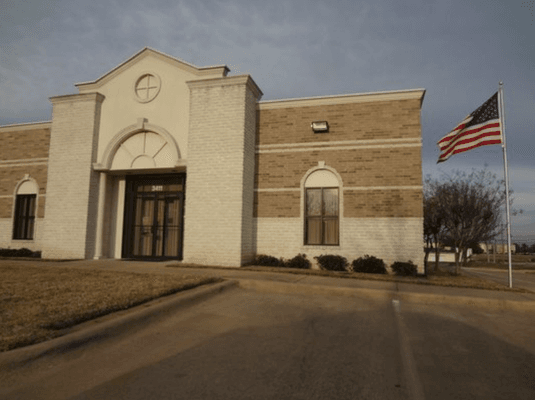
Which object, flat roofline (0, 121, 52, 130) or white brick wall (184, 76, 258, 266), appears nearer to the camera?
white brick wall (184, 76, 258, 266)

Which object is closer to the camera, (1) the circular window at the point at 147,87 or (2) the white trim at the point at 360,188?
(2) the white trim at the point at 360,188

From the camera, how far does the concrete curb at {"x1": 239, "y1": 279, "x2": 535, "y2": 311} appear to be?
708 cm

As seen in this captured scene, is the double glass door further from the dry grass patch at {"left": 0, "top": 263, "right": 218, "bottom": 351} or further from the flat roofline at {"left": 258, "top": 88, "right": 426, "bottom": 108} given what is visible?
the dry grass patch at {"left": 0, "top": 263, "right": 218, "bottom": 351}

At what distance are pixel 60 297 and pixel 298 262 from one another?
Answer: 7.83 metres

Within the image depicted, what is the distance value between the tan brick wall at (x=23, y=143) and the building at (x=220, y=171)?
766mm

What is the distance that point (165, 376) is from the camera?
3363 mm

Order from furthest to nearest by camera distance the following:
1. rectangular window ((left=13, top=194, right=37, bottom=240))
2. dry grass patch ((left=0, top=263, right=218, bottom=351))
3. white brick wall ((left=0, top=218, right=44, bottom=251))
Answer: rectangular window ((left=13, top=194, right=37, bottom=240)), white brick wall ((left=0, top=218, right=44, bottom=251)), dry grass patch ((left=0, top=263, right=218, bottom=351))

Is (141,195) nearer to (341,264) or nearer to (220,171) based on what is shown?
(220,171)

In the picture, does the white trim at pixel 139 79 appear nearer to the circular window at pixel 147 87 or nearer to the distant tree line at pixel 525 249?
the circular window at pixel 147 87

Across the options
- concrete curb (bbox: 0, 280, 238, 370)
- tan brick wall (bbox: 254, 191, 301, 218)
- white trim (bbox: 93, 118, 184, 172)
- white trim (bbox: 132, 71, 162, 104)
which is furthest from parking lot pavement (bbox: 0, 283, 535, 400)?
white trim (bbox: 132, 71, 162, 104)

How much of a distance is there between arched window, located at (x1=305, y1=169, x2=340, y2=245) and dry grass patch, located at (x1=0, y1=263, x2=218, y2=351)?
5.55 metres

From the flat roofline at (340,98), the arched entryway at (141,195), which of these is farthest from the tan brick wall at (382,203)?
the arched entryway at (141,195)

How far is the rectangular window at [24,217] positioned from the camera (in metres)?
15.8

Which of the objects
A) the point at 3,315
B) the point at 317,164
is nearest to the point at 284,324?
the point at 3,315
